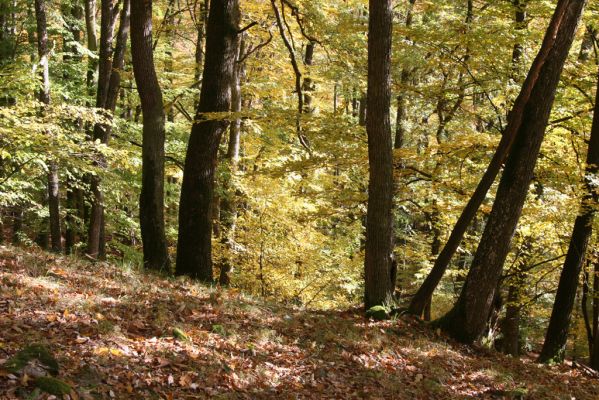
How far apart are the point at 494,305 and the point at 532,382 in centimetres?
309

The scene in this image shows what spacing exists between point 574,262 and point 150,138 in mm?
8637

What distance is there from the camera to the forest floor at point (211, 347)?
4.25 metres

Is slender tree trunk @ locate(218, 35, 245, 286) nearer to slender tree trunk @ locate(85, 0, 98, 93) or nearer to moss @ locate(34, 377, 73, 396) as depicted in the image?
slender tree trunk @ locate(85, 0, 98, 93)

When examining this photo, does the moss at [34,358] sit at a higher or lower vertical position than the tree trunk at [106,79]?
lower

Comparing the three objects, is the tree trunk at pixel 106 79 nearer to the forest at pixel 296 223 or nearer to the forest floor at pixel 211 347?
the forest at pixel 296 223

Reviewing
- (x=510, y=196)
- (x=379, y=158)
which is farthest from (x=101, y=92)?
(x=510, y=196)

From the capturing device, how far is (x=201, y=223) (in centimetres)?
887

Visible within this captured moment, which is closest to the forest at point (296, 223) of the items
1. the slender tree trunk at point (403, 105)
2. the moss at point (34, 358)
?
the moss at point (34, 358)

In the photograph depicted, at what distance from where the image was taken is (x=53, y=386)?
3459 millimetres

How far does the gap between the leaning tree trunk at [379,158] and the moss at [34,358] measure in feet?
17.4

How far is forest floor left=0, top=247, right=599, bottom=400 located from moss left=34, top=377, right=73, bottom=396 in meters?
0.07

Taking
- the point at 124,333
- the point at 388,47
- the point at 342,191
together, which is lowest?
the point at 124,333

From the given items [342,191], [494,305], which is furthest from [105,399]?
[494,305]

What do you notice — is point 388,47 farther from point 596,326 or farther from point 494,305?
point 596,326
